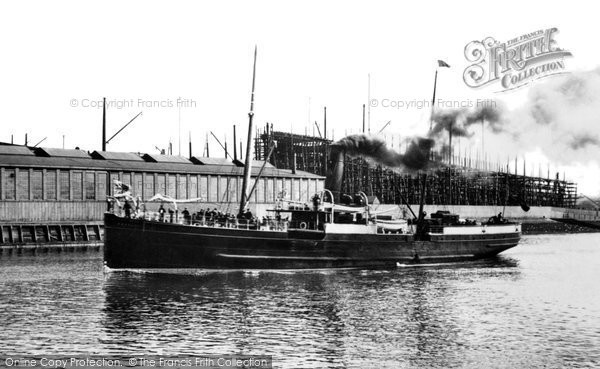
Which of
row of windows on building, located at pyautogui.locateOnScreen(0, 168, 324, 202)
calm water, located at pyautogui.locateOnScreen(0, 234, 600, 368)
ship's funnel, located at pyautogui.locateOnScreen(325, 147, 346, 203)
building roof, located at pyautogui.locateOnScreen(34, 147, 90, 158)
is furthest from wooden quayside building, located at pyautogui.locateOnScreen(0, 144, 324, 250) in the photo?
calm water, located at pyautogui.locateOnScreen(0, 234, 600, 368)

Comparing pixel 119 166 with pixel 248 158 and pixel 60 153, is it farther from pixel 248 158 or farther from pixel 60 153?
pixel 248 158

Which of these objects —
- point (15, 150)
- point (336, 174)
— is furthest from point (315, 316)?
point (15, 150)

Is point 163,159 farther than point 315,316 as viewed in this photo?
Yes

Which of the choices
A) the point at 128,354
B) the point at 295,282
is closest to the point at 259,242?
the point at 295,282

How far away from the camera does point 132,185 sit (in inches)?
3282

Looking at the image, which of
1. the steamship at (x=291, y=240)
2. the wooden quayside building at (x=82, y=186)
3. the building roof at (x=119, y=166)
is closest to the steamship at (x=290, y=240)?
the steamship at (x=291, y=240)

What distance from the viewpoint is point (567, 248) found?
8938cm

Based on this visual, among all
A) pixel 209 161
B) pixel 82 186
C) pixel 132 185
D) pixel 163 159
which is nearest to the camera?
pixel 82 186

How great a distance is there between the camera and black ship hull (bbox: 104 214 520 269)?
51531 millimetres

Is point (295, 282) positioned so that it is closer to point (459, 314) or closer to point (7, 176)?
point (459, 314)

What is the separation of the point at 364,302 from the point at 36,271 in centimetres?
2442

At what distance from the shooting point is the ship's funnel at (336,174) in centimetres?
5806

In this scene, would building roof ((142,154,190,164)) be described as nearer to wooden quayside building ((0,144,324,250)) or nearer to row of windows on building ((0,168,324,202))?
wooden quayside building ((0,144,324,250))

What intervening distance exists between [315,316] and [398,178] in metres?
87.8
